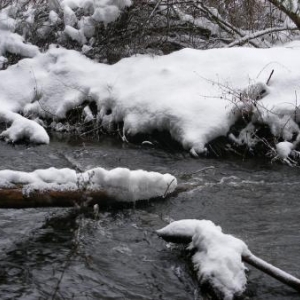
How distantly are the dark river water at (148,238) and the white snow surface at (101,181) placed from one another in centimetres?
15

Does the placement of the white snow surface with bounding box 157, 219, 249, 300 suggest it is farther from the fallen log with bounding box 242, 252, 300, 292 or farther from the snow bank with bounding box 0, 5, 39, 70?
the snow bank with bounding box 0, 5, 39, 70

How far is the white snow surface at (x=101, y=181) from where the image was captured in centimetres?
416

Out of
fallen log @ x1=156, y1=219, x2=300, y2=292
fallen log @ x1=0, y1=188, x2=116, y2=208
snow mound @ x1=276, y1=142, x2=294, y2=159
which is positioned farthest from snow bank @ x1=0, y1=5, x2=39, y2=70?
fallen log @ x1=156, y1=219, x2=300, y2=292

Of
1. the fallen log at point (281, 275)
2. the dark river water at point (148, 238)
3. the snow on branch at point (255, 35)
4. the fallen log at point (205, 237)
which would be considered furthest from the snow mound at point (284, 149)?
the snow on branch at point (255, 35)

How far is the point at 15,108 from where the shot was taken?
9031mm

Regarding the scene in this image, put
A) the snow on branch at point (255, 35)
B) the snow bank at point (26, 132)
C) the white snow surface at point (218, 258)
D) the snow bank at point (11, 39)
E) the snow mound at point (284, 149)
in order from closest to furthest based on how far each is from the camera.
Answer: the white snow surface at point (218, 258), the snow mound at point (284, 149), the snow bank at point (26, 132), the snow on branch at point (255, 35), the snow bank at point (11, 39)

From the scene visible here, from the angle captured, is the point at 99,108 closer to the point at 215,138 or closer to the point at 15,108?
the point at 15,108

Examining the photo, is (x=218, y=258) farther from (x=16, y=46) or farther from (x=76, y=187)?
(x=16, y=46)

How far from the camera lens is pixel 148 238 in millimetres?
4227

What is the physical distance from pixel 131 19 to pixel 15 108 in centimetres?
295

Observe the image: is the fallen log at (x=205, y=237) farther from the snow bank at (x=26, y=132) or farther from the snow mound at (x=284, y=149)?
the snow bank at (x=26, y=132)

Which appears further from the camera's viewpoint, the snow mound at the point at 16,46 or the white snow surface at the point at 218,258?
the snow mound at the point at 16,46

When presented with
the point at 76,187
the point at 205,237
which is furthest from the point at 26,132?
the point at 205,237

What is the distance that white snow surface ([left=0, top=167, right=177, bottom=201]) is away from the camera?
416cm
